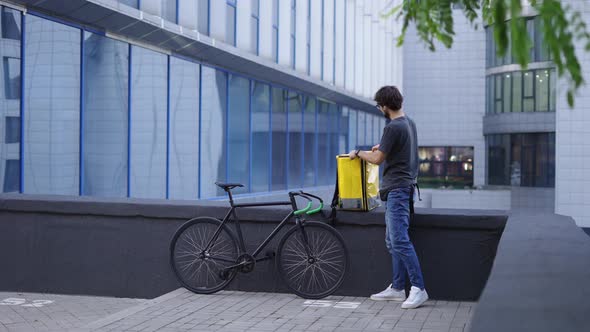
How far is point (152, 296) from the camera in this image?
27.9 feet

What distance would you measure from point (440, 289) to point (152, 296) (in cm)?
281

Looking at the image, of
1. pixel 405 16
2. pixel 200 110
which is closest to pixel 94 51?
pixel 200 110

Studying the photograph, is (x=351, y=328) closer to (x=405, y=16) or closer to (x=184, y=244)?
(x=184, y=244)

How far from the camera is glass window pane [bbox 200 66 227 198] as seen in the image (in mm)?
20703

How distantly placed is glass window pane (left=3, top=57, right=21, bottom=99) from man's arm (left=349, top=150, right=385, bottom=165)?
751cm

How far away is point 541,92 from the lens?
4459 cm

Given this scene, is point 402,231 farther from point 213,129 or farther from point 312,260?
point 213,129

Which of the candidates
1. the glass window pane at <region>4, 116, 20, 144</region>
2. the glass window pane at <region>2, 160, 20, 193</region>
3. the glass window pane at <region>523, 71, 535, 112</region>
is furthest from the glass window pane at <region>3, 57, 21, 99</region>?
the glass window pane at <region>523, 71, 535, 112</region>

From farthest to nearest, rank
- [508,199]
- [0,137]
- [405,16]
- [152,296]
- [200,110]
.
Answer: [508,199], [200,110], [0,137], [152,296], [405,16]

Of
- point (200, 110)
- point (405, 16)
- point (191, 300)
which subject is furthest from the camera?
point (200, 110)

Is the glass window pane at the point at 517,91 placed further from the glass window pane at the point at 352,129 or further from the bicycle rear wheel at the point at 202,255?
the bicycle rear wheel at the point at 202,255

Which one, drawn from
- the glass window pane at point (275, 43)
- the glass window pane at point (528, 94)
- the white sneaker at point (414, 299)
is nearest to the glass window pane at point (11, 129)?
the white sneaker at point (414, 299)

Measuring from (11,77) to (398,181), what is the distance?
8032 millimetres

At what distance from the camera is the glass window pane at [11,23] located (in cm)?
1309
